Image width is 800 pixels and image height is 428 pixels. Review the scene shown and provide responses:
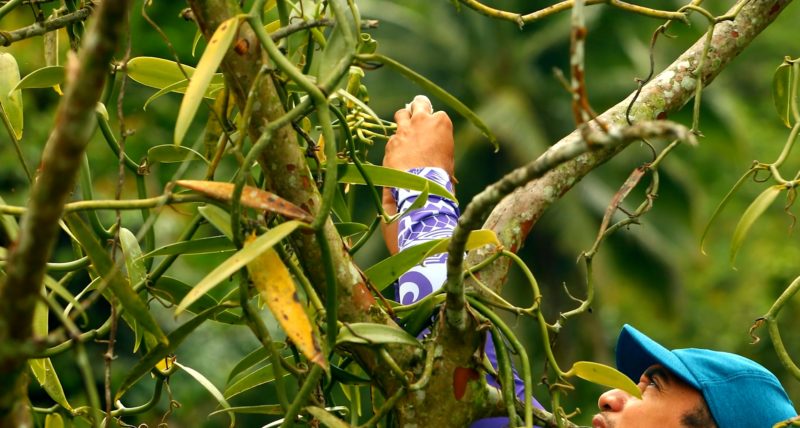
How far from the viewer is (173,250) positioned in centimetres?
75

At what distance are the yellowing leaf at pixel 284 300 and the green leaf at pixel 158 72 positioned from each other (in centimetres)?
19

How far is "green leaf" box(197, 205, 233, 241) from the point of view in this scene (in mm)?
661

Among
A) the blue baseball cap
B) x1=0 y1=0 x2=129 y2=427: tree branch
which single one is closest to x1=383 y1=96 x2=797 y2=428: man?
the blue baseball cap

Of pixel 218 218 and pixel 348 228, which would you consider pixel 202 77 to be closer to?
pixel 218 218

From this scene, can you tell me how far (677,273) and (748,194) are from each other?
2.73 feet

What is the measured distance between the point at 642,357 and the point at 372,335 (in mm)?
397

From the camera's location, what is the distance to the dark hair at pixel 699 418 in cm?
98

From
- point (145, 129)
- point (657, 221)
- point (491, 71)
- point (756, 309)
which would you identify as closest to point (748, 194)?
point (657, 221)

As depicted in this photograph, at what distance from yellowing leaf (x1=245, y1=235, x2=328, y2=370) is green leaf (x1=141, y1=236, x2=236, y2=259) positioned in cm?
9

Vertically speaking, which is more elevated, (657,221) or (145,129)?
(145,129)

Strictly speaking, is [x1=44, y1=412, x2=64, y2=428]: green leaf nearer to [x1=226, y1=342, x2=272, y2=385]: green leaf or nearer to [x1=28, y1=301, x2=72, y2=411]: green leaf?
[x1=28, y1=301, x2=72, y2=411]: green leaf

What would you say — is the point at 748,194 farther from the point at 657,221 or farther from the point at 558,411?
the point at 558,411

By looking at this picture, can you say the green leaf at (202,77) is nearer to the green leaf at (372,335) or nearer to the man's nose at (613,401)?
the green leaf at (372,335)

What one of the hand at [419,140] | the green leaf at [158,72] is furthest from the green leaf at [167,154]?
the hand at [419,140]
